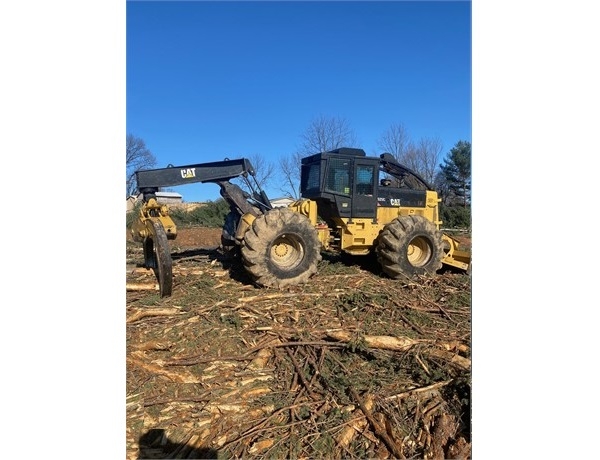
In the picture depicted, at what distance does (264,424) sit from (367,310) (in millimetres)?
2424

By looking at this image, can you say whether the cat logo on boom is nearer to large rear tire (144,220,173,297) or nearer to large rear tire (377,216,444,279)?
large rear tire (144,220,173,297)

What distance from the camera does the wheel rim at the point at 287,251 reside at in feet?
20.6

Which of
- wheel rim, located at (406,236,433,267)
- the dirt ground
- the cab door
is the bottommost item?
the dirt ground

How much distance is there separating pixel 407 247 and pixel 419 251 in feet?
2.07

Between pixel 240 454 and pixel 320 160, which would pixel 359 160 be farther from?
pixel 240 454

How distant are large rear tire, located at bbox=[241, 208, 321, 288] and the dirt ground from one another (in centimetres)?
21

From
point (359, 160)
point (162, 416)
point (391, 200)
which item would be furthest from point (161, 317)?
point (391, 200)

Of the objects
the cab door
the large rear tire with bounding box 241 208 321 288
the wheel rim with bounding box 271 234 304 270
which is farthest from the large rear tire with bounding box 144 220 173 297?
the cab door

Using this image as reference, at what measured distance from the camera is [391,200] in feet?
25.4

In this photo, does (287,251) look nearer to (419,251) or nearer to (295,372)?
(419,251)

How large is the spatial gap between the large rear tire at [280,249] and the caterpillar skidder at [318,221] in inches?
0.5

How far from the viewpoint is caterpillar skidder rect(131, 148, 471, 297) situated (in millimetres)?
5922

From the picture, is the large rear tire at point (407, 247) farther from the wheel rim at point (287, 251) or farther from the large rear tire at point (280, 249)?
the wheel rim at point (287, 251)

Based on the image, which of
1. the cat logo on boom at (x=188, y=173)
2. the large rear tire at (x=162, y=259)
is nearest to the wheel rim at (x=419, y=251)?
the cat logo on boom at (x=188, y=173)
